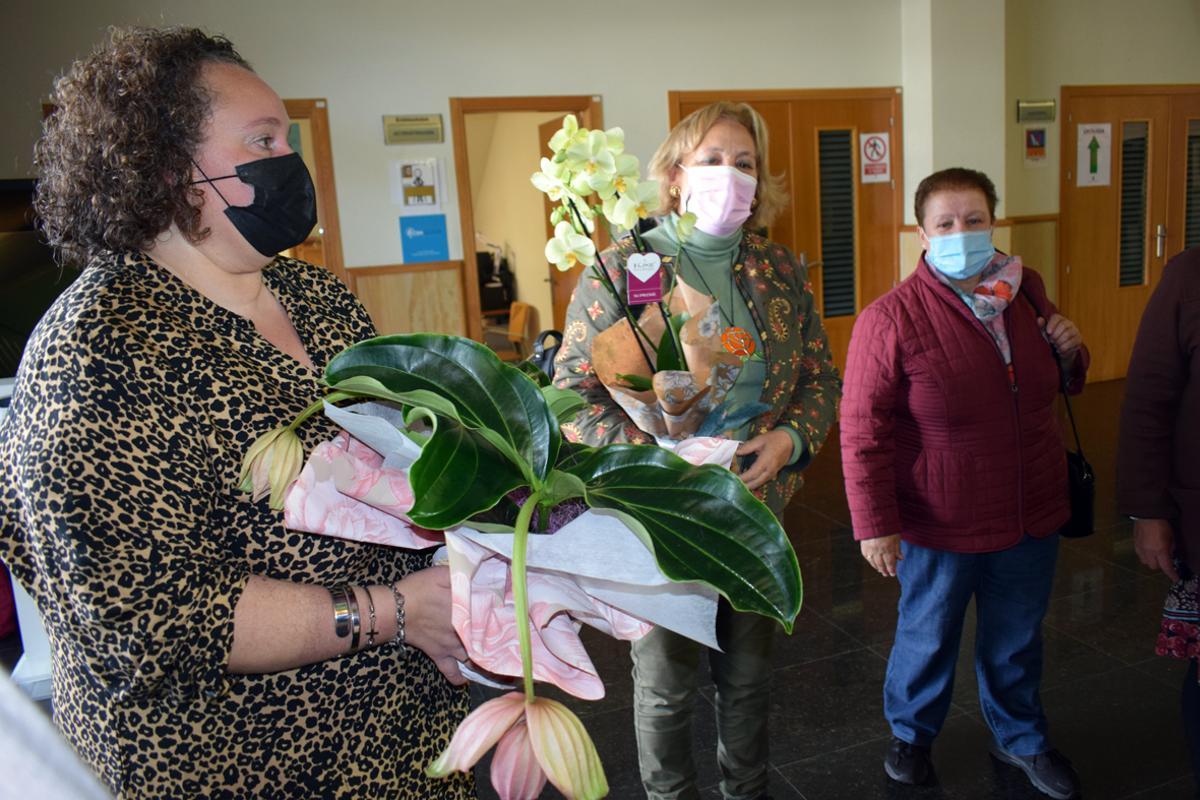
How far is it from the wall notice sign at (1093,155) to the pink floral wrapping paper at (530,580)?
24.8ft

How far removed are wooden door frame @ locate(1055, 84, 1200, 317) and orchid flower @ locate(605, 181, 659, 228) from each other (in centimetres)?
693

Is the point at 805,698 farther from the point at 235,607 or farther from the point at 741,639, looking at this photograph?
the point at 235,607

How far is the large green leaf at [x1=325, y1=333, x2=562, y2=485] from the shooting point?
2.45 ft

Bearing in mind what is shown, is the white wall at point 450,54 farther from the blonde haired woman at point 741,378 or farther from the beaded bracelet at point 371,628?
the beaded bracelet at point 371,628

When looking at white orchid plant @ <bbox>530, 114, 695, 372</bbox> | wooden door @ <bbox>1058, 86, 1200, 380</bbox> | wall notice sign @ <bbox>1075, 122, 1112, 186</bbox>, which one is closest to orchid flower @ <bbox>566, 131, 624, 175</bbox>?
white orchid plant @ <bbox>530, 114, 695, 372</bbox>

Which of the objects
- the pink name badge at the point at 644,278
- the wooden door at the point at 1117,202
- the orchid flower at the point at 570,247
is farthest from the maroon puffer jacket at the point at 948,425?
the wooden door at the point at 1117,202

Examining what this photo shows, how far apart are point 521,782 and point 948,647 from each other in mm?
1912

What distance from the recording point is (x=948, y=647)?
226 cm

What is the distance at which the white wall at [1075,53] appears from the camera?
6.89m

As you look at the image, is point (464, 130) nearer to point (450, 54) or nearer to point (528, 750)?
point (450, 54)

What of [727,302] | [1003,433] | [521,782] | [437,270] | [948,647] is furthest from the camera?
[437,270]

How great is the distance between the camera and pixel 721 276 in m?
1.97

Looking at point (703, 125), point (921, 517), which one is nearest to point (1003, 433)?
point (921, 517)

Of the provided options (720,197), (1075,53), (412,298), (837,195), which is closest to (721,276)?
(720,197)
